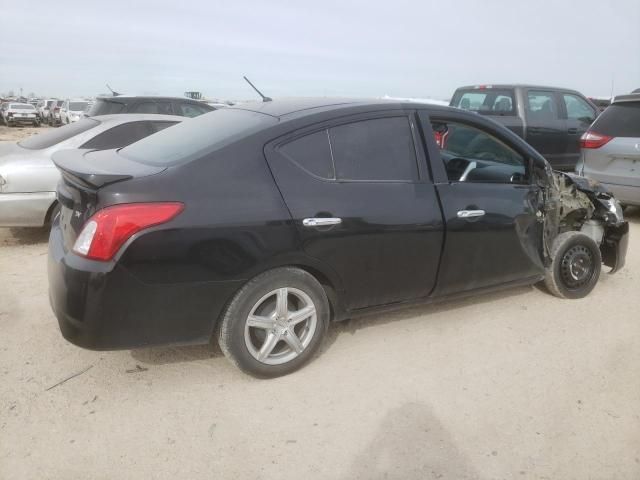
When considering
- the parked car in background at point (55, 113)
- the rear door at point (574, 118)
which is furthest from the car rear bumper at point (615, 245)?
the parked car in background at point (55, 113)

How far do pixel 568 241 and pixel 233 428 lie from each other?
306cm

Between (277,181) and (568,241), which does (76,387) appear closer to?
(277,181)

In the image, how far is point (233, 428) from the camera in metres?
2.52

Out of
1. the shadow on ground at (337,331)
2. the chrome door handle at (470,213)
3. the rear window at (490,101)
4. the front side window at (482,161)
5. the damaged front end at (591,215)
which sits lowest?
the shadow on ground at (337,331)

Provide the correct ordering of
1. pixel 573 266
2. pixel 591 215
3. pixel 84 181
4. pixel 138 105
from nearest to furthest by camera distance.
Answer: pixel 84 181 < pixel 573 266 < pixel 591 215 < pixel 138 105

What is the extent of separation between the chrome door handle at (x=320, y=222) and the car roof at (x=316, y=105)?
2.09 feet

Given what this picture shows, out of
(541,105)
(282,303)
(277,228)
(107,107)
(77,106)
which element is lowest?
(282,303)

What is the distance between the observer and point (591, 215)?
432cm

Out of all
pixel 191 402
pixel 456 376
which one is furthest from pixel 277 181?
pixel 456 376

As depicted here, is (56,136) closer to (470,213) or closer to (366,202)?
(366,202)

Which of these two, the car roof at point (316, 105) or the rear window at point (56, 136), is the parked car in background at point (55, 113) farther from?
the car roof at point (316, 105)

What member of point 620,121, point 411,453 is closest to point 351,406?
point 411,453

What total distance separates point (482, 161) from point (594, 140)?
3214 millimetres

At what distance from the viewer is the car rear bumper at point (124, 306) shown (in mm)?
2389
